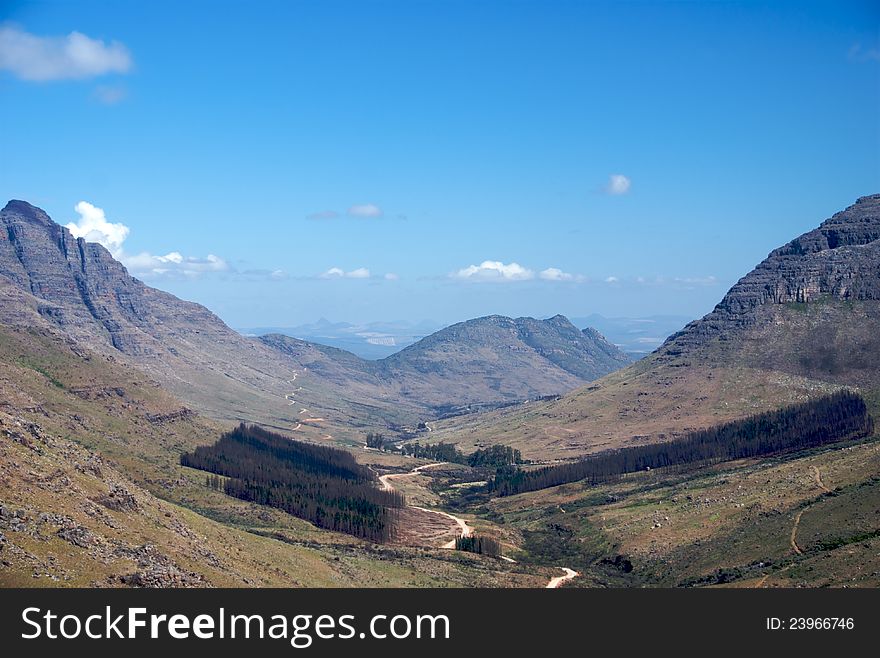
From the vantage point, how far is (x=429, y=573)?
6407 inches

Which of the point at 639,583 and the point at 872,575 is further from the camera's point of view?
the point at 639,583

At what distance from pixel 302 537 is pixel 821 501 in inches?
4726

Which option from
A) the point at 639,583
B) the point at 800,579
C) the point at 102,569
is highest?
the point at 102,569
